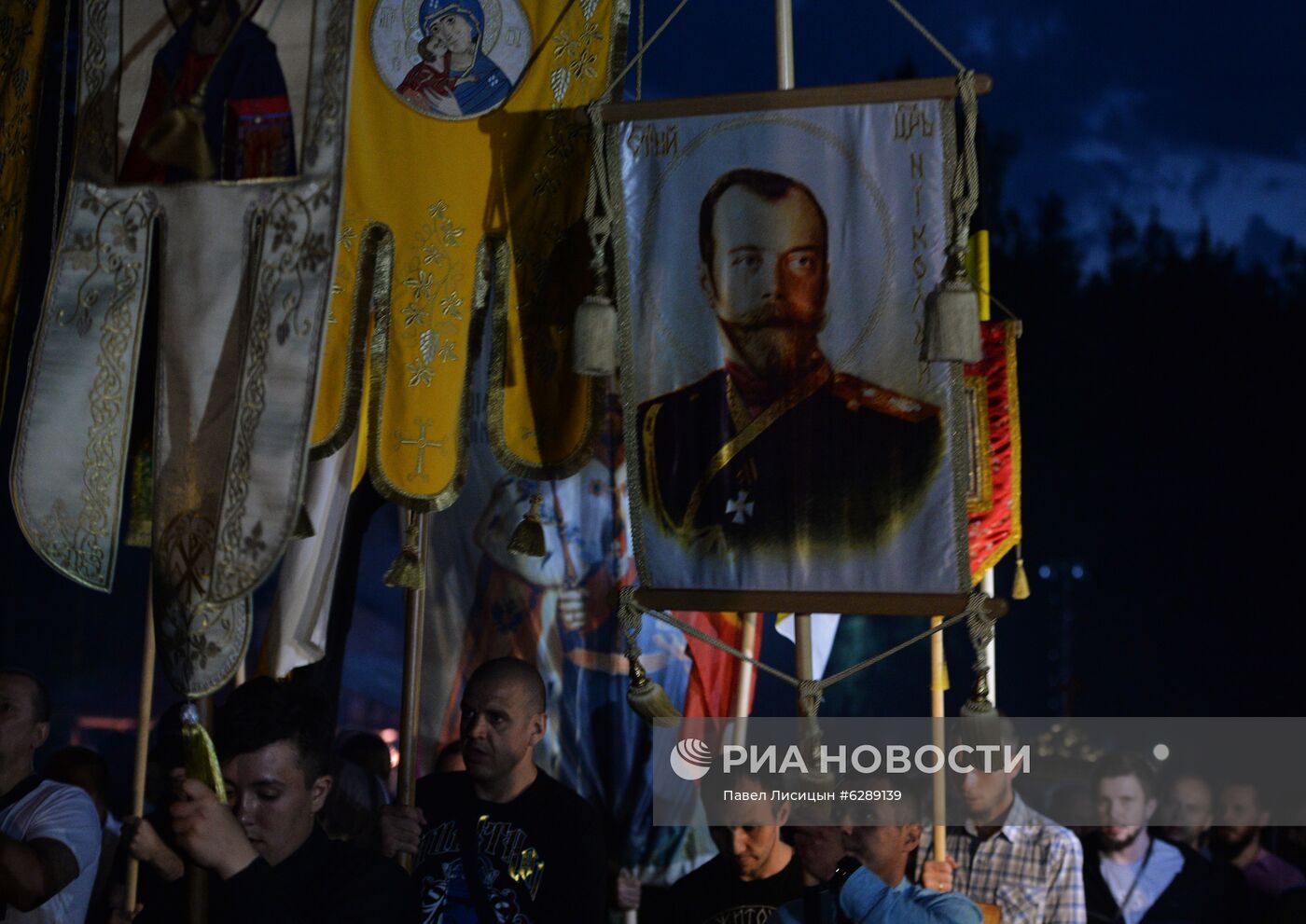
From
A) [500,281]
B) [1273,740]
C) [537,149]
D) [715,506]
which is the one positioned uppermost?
[537,149]

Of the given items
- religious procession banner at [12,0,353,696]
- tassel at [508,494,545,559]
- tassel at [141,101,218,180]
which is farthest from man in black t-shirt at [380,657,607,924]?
tassel at [141,101,218,180]

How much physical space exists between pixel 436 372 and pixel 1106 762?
2.98 meters

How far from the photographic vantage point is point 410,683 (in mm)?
3568

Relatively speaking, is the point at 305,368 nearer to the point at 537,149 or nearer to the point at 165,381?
the point at 165,381

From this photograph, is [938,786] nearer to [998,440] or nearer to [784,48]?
[998,440]

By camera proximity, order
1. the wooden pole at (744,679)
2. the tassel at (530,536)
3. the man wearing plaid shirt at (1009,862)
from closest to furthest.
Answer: the tassel at (530,536) < the man wearing plaid shirt at (1009,862) < the wooden pole at (744,679)

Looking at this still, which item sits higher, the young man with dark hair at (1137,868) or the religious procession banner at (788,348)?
the religious procession banner at (788,348)

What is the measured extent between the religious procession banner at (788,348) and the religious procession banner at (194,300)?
31.7 inches

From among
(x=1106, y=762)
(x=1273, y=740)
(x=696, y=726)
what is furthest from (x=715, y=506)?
(x=1273, y=740)

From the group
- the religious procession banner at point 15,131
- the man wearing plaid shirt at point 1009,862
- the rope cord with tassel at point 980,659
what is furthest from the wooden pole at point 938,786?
the religious procession banner at point 15,131

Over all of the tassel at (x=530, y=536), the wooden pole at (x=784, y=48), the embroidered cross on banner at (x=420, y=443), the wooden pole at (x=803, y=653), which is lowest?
the wooden pole at (x=803, y=653)

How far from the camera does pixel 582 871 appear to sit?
3148mm

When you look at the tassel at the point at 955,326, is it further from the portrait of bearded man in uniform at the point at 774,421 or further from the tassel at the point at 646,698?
the tassel at the point at 646,698

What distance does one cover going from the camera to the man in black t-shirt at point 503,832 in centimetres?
314
